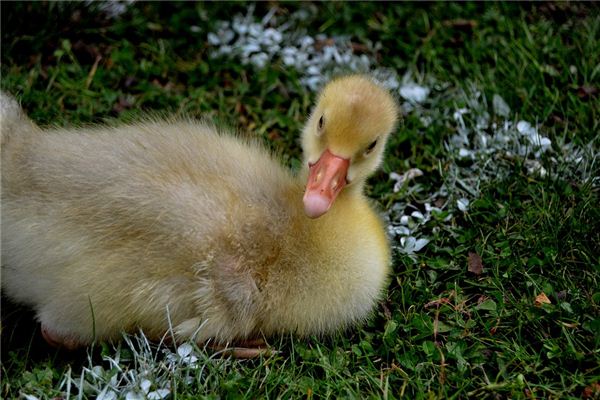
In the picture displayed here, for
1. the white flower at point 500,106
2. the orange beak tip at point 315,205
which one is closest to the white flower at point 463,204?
the white flower at point 500,106

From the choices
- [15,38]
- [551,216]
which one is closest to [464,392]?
[551,216]

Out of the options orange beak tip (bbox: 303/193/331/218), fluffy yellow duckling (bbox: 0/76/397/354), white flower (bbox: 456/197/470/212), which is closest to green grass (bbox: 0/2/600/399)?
white flower (bbox: 456/197/470/212)

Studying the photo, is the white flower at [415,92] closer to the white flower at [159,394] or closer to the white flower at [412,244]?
the white flower at [412,244]

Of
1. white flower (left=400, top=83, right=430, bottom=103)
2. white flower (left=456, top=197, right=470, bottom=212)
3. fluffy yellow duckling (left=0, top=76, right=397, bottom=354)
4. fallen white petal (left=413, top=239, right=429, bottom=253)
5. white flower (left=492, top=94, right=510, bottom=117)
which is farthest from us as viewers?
white flower (left=400, top=83, right=430, bottom=103)

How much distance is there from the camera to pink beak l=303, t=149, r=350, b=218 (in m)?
2.59

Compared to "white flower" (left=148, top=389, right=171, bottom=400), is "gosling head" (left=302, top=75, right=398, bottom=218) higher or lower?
higher

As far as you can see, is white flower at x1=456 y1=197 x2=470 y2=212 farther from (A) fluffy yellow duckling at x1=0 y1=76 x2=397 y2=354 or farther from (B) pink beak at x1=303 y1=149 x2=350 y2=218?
(B) pink beak at x1=303 y1=149 x2=350 y2=218

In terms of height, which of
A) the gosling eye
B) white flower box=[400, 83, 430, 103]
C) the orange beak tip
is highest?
the orange beak tip

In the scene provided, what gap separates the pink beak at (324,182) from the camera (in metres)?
2.59

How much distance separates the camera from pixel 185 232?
254 centimetres

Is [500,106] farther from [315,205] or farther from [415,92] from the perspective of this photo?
[315,205]

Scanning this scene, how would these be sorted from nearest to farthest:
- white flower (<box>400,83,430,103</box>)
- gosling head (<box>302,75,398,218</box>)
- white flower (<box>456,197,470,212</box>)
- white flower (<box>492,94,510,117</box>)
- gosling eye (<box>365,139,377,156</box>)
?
1. gosling head (<box>302,75,398,218</box>)
2. gosling eye (<box>365,139,377,156</box>)
3. white flower (<box>456,197,470,212</box>)
4. white flower (<box>492,94,510,117</box>)
5. white flower (<box>400,83,430,103</box>)

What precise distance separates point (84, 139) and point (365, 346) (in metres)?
1.21

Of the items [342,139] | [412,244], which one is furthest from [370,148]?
[412,244]
